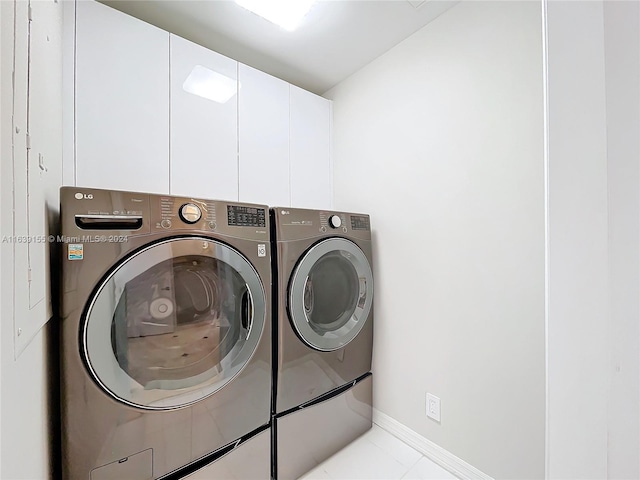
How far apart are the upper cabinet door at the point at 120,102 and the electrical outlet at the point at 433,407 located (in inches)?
68.0

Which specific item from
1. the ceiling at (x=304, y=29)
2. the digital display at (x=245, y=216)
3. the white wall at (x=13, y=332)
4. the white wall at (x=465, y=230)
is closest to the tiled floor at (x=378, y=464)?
the white wall at (x=465, y=230)

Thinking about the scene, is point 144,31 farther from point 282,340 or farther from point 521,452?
point 521,452

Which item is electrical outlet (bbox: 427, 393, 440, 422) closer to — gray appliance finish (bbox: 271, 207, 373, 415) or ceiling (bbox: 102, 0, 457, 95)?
gray appliance finish (bbox: 271, 207, 373, 415)

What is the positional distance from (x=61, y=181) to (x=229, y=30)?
1159 millimetres

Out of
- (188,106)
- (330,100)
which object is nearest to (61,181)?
(188,106)

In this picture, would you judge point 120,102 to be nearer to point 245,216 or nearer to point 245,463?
point 245,216

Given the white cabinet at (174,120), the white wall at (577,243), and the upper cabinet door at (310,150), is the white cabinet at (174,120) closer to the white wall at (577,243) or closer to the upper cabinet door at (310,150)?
the upper cabinet door at (310,150)

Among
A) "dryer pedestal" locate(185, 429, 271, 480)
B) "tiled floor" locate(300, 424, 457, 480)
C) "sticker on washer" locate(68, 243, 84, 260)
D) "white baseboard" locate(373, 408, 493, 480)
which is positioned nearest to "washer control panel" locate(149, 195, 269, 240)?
"sticker on washer" locate(68, 243, 84, 260)

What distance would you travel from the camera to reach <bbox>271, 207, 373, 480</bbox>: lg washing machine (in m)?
1.27

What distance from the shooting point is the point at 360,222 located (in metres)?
1.63

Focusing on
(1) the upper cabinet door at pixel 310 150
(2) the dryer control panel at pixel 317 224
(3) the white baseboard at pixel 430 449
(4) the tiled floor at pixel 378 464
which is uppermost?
(1) the upper cabinet door at pixel 310 150

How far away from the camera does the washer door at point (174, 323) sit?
881 mm

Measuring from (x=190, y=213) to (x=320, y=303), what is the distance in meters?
0.78

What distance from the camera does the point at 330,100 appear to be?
2088mm
